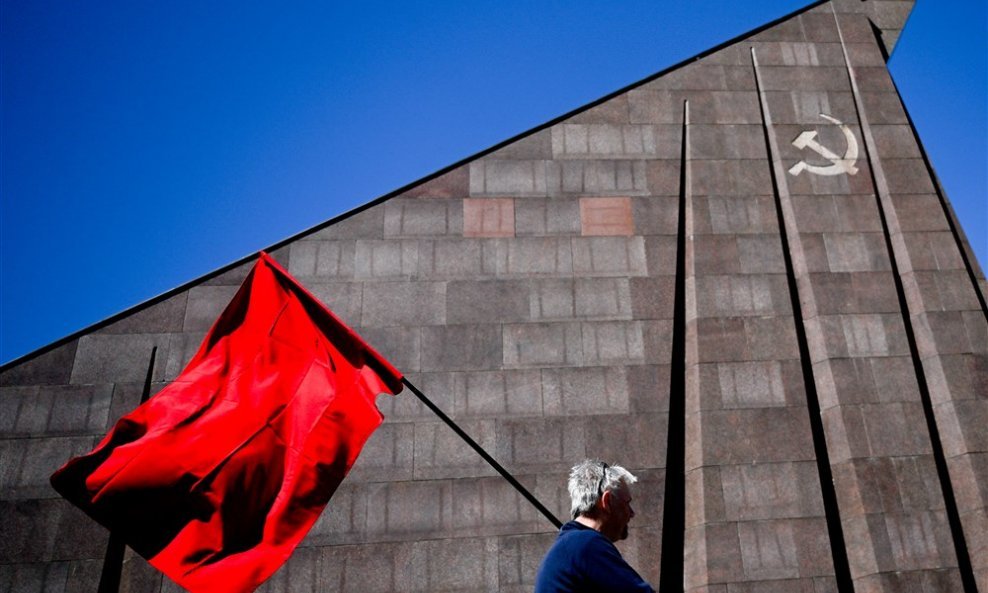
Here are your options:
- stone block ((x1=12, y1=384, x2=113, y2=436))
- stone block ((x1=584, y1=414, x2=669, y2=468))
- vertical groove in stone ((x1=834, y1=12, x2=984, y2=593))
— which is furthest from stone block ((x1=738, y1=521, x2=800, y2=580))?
stone block ((x1=12, y1=384, x2=113, y2=436))

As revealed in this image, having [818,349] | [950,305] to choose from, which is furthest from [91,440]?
[950,305]

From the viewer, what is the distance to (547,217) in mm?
13781

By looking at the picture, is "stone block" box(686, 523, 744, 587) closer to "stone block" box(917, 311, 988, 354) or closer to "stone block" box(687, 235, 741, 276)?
"stone block" box(687, 235, 741, 276)

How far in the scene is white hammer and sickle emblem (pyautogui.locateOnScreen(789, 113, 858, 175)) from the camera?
14547 millimetres

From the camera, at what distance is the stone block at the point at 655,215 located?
13.8 metres

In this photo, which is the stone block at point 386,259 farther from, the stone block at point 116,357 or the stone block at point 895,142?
the stone block at point 895,142

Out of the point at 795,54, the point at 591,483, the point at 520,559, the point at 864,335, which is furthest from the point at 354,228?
the point at 591,483

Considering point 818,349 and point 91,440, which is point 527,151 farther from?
point 91,440

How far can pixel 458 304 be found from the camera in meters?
13.0

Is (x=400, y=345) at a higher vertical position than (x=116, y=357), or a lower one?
higher

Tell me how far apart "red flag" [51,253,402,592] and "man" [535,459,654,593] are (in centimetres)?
377

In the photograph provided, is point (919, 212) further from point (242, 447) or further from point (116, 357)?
point (116, 357)

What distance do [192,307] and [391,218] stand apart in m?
3.56

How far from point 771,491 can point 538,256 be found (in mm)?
5218
